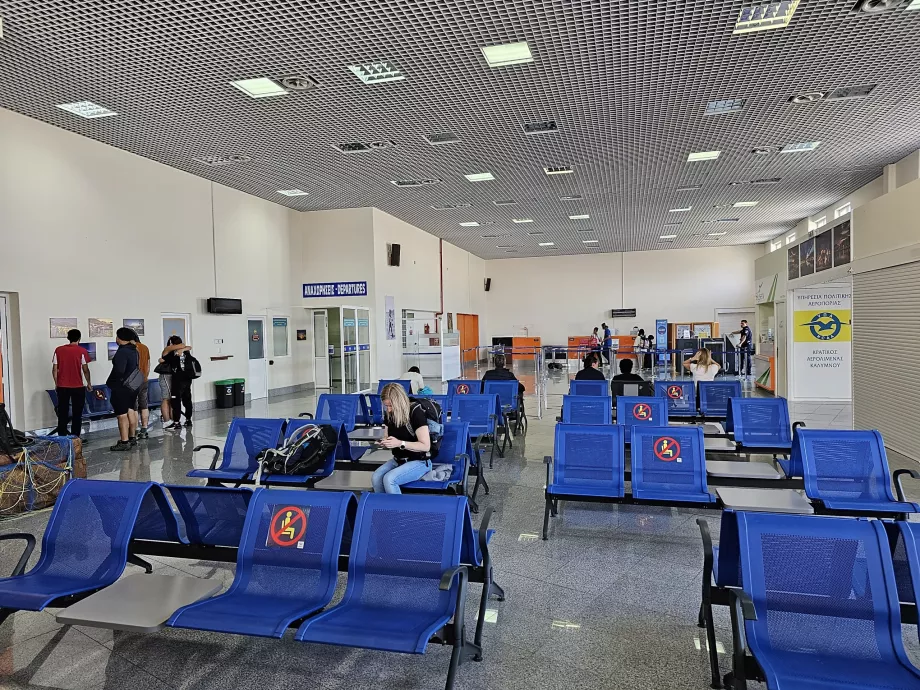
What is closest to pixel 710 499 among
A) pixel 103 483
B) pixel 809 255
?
pixel 103 483

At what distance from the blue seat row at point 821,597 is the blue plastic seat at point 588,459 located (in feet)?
7.25

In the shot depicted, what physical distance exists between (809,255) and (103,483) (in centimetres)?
1379

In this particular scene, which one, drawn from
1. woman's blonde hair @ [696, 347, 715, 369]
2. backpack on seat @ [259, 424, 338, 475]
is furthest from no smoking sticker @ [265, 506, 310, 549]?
woman's blonde hair @ [696, 347, 715, 369]

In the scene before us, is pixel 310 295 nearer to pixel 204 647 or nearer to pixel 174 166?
pixel 174 166

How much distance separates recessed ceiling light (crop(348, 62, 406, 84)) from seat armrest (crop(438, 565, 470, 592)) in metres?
6.50

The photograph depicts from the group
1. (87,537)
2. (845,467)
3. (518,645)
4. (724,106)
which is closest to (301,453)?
(87,537)

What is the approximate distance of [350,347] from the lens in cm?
1574

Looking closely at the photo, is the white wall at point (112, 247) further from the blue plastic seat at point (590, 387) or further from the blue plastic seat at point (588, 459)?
the blue plastic seat at point (588, 459)

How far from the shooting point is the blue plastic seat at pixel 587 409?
6.83m

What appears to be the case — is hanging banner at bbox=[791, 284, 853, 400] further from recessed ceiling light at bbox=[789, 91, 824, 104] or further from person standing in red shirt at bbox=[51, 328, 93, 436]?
person standing in red shirt at bbox=[51, 328, 93, 436]

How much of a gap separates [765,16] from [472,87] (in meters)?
3.54

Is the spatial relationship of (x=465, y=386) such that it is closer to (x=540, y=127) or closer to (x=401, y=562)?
(x=540, y=127)

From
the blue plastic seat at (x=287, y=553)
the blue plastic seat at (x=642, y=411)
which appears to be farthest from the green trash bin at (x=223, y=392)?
the blue plastic seat at (x=287, y=553)

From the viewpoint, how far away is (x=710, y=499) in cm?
439
